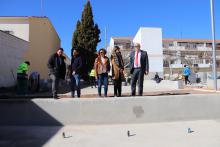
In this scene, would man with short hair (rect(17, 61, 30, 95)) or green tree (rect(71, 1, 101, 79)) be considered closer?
man with short hair (rect(17, 61, 30, 95))

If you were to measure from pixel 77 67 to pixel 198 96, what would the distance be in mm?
3306

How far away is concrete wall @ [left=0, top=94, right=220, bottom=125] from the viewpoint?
9023 mm

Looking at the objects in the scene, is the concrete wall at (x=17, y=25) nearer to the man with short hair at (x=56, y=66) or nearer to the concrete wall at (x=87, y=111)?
the man with short hair at (x=56, y=66)

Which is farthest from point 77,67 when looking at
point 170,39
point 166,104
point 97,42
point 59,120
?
point 170,39

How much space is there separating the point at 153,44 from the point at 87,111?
55865 mm

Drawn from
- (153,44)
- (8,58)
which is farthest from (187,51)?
(8,58)

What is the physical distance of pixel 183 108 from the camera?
31.1 ft

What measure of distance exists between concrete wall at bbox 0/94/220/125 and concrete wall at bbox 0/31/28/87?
35.6ft

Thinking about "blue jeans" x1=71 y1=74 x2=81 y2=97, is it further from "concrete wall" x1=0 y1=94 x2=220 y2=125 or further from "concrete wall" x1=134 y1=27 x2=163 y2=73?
"concrete wall" x1=134 y1=27 x2=163 y2=73

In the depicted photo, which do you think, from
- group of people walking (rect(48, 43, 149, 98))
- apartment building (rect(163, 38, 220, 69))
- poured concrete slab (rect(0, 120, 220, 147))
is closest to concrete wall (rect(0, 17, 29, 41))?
group of people walking (rect(48, 43, 149, 98))

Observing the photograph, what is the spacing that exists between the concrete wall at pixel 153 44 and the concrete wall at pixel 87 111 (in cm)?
5267

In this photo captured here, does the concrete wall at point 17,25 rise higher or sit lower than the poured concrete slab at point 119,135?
higher

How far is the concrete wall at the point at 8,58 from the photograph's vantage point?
19.7 metres

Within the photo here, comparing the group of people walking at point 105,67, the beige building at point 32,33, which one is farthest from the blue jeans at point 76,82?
the beige building at point 32,33
